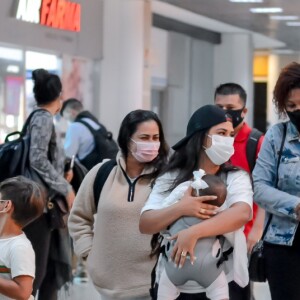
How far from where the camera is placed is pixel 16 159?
5816mm

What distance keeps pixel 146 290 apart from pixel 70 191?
1929mm

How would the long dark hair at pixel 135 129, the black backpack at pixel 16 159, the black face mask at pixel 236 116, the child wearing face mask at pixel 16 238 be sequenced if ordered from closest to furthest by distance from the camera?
the child wearing face mask at pixel 16 238
the long dark hair at pixel 135 129
the black face mask at pixel 236 116
the black backpack at pixel 16 159

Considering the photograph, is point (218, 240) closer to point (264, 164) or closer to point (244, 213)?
point (244, 213)

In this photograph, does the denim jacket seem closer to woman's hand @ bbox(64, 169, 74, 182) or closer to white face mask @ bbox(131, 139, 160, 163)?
white face mask @ bbox(131, 139, 160, 163)

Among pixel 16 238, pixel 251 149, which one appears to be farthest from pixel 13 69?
pixel 16 238

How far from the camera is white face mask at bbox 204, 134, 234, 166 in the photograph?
11.6ft

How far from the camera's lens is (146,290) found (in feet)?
14.1

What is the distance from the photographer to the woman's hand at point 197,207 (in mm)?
3393

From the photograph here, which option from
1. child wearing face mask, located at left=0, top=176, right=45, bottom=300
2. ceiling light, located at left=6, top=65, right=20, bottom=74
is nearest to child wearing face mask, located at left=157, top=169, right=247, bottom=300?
child wearing face mask, located at left=0, top=176, right=45, bottom=300

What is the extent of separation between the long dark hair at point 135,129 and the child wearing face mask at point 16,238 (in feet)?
1.76

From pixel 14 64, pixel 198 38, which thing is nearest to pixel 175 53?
pixel 198 38

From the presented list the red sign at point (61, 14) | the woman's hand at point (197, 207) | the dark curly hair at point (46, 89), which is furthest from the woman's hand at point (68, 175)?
the red sign at point (61, 14)

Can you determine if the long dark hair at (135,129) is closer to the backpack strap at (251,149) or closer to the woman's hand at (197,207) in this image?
the backpack strap at (251,149)

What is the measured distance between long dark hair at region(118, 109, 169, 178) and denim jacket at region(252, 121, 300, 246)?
1.57 ft
